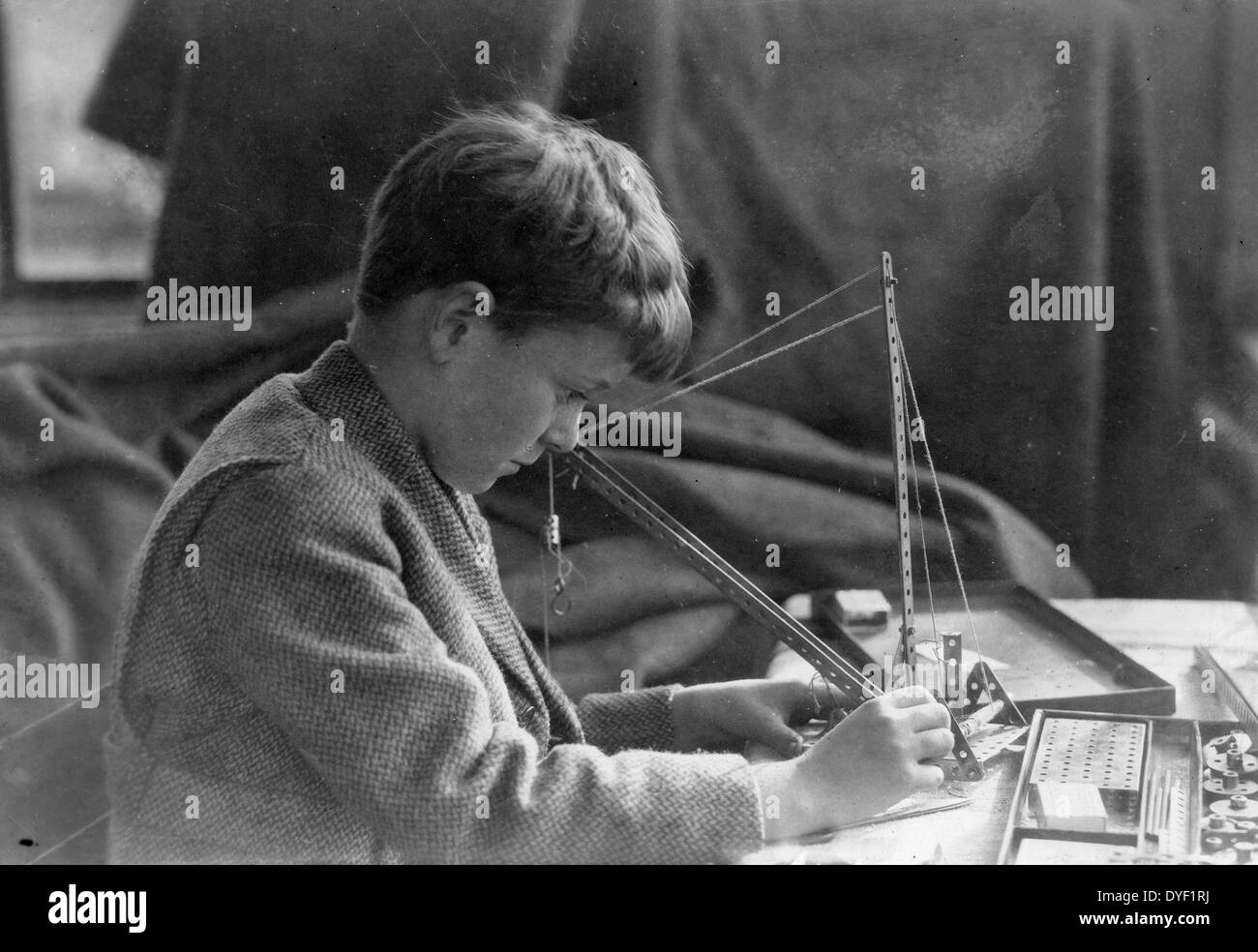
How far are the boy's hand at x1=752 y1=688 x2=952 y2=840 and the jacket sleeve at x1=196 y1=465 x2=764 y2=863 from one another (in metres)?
0.04

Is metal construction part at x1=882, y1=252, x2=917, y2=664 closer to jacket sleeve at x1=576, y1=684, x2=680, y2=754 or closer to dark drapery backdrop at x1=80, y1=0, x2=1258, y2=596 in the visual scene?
dark drapery backdrop at x1=80, y1=0, x2=1258, y2=596

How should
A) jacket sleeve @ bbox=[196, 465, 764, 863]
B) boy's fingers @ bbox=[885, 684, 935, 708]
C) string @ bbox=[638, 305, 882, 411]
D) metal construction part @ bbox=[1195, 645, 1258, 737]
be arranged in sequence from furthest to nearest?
string @ bbox=[638, 305, 882, 411] → metal construction part @ bbox=[1195, 645, 1258, 737] → boy's fingers @ bbox=[885, 684, 935, 708] → jacket sleeve @ bbox=[196, 465, 764, 863]

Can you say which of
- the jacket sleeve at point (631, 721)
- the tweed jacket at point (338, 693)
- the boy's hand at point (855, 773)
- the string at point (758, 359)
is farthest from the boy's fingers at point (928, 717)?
the string at point (758, 359)

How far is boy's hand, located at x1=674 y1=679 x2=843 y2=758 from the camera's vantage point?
1.01 m

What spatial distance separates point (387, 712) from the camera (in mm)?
771

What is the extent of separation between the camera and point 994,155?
1018mm

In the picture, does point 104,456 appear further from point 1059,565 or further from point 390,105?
point 1059,565

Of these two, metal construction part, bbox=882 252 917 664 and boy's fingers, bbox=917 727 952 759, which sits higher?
metal construction part, bbox=882 252 917 664

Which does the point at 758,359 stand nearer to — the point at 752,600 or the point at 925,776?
the point at 752,600

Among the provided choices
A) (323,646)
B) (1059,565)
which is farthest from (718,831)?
(1059,565)

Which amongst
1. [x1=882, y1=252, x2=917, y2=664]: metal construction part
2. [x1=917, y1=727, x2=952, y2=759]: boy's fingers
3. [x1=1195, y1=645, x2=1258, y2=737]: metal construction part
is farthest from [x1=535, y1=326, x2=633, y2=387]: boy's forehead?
[x1=1195, y1=645, x2=1258, y2=737]: metal construction part
